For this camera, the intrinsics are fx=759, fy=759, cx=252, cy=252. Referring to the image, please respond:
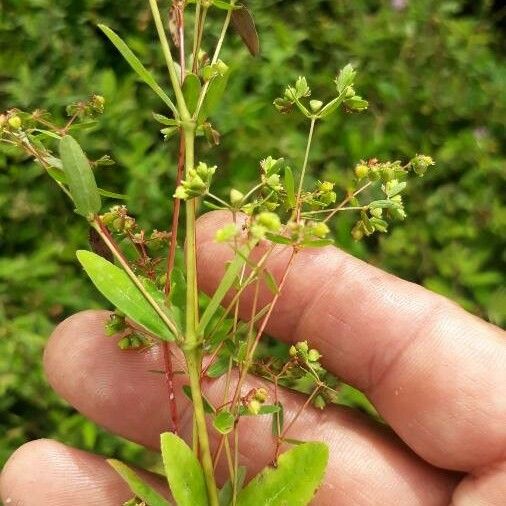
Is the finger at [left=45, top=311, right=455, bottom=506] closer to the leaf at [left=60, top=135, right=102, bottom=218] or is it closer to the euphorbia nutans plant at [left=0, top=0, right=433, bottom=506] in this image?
the euphorbia nutans plant at [left=0, top=0, right=433, bottom=506]

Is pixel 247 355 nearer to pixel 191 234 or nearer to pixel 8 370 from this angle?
pixel 191 234

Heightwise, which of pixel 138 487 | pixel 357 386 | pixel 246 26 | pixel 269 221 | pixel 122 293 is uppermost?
pixel 246 26

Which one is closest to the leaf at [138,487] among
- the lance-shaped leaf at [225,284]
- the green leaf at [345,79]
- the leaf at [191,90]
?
the lance-shaped leaf at [225,284]

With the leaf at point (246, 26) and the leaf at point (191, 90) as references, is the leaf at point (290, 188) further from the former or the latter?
the leaf at point (246, 26)

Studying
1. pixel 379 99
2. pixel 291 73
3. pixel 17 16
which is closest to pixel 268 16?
pixel 291 73

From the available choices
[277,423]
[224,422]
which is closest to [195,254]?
[224,422]

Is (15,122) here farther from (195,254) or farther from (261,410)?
(261,410)
